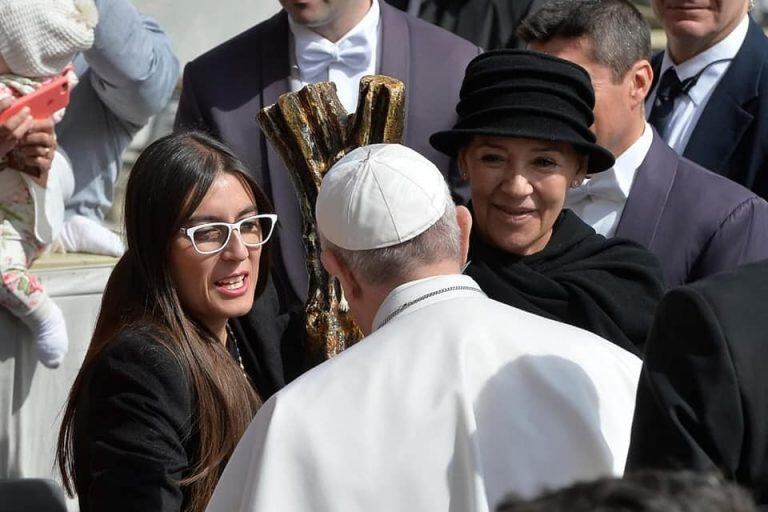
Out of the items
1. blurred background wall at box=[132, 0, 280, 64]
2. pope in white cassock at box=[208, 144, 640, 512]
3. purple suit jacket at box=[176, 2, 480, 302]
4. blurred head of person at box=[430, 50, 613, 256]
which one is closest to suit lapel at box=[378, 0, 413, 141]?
purple suit jacket at box=[176, 2, 480, 302]

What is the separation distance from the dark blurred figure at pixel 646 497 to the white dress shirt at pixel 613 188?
7.58ft

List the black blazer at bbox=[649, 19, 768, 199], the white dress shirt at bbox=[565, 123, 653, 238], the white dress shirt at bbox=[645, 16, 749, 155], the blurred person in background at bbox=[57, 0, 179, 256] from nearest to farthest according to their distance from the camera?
the white dress shirt at bbox=[565, 123, 653, 238] < the black blazer at bbox=[649, 19, 768, 199] < the white dress shirt at bbox=[645, 16, 749, 155] < the blurred person in background at bbox=[57, 0, 179, 256]

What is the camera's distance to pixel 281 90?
371 centimetres

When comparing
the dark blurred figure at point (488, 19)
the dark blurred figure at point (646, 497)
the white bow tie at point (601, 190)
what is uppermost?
the dark blurred figure at point (646, 497)

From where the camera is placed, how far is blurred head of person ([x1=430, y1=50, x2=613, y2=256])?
2.96m

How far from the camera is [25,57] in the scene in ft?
14.9

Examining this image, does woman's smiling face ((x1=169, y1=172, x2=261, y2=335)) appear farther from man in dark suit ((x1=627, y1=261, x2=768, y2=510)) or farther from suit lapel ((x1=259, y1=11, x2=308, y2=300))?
man in dark suit ((x1=627, y1=261, x2=768, y2=510))

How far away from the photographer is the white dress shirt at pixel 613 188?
3385 mm

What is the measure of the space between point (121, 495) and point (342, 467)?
819 mm

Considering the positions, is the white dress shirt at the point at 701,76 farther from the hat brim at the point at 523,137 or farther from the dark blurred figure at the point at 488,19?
the hat brim at the point at 523,137

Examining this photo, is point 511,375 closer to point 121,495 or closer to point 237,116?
point 121,495

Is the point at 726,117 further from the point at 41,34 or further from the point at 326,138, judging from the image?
the point at 41,34

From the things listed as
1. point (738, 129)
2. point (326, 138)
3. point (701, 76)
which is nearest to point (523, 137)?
point (326, 138)

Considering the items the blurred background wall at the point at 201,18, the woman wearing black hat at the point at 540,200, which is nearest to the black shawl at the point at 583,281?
the woman wearing black hat at the point at 540,200
